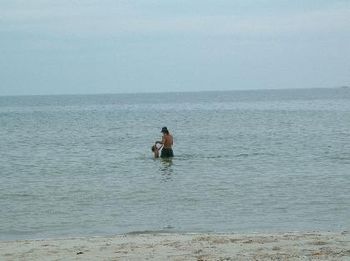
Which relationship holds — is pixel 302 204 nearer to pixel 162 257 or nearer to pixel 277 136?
pixel 162 257

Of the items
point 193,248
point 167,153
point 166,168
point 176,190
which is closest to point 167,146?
point 167,153

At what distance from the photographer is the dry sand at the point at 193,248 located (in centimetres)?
893

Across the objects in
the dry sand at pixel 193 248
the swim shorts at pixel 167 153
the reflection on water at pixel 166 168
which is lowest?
the reflection on water at pixel 166 168

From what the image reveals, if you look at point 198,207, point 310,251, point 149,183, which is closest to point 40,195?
point 149,183

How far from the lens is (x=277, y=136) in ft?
144

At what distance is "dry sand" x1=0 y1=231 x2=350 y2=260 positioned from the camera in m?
8.93

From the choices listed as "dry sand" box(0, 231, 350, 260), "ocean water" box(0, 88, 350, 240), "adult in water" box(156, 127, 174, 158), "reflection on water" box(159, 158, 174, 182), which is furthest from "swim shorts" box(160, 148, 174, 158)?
"dry sand" box(0, 231, 350, 260)

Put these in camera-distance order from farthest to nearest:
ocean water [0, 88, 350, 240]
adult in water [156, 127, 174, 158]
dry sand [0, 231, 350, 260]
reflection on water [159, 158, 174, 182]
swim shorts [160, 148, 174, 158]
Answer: swim shorts [160, 148, 174, 158], adult in water [156, 127, 174, 158], reflection on water [159, 158, 174, 182], ocean water [0, 88, 350, 240], dry sand [0, 231, 350, 260]

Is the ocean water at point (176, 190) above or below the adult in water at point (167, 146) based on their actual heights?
below

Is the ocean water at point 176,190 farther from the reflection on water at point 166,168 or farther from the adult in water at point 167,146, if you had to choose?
the adult in water at point 167,146

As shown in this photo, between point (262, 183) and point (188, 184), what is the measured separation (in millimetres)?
2395

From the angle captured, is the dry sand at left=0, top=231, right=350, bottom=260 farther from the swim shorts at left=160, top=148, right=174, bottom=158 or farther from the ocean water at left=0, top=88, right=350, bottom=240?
the swim shorts at left=160, top=148, right=174, bottom=158

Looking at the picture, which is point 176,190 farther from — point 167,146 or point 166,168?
point 167,146

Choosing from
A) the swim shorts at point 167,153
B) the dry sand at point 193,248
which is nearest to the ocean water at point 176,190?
the swim shorts at point 167,153
